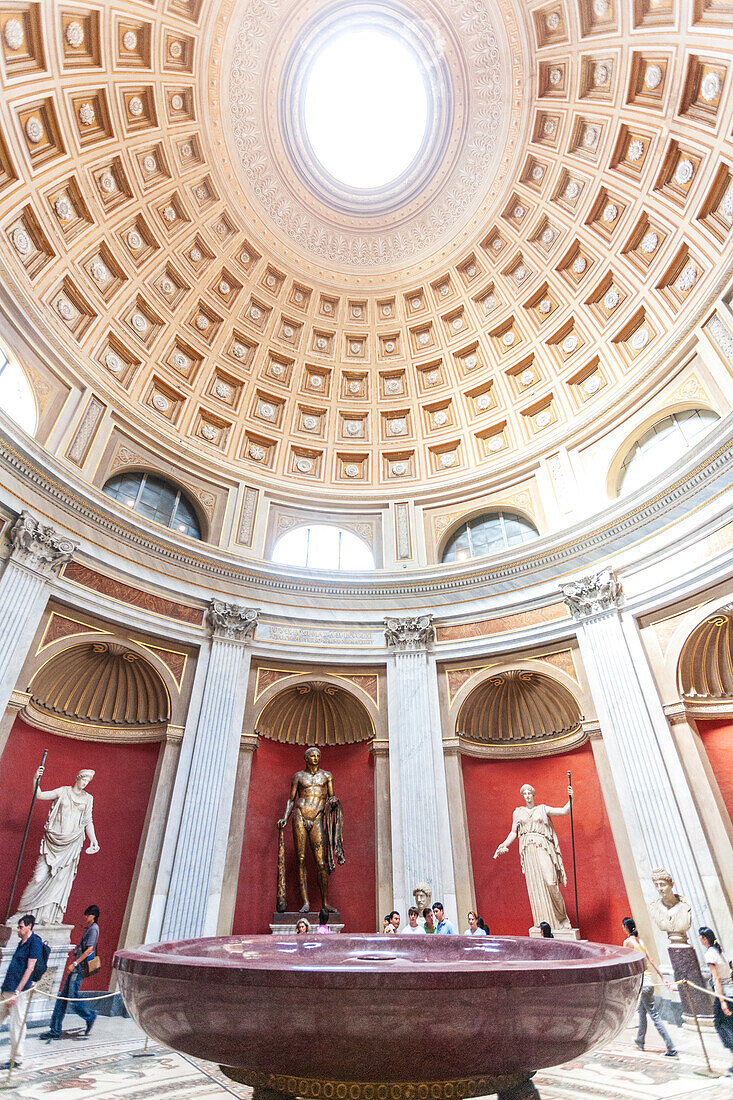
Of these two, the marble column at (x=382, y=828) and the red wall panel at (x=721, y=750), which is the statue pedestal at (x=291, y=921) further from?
the red wall panel at (x=721, y=750)

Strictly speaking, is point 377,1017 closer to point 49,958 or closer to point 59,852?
point 49,958

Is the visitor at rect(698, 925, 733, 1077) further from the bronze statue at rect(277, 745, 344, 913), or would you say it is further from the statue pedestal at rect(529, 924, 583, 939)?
the bronze statue at rect(277, 745, 344, 913)

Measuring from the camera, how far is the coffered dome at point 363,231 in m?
11.6

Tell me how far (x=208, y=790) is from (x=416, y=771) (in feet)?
13.7

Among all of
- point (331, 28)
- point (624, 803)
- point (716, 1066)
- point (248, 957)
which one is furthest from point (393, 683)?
point (331, 28)

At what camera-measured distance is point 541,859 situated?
33.4 feet

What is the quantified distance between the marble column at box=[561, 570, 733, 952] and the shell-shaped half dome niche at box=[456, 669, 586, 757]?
4.69ft

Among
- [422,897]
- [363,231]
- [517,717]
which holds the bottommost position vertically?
[422,897]

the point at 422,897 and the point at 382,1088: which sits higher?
the point at 422,897

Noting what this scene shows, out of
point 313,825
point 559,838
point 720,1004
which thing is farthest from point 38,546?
point 559,838

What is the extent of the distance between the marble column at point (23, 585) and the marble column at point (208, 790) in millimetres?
3361

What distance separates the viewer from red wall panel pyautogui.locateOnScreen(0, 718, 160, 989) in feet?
31.6

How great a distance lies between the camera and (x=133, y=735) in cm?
1164

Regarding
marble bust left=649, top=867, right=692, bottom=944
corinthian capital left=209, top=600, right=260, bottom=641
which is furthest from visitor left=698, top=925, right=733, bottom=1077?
corinthian capital left=209, top=600, right=260, bottom=641
